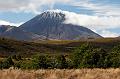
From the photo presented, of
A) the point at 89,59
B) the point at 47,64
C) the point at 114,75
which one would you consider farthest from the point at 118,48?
the point at 114,75

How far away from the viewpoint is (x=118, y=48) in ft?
262

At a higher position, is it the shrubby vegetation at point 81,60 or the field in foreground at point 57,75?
the field in foreground at point 57,75

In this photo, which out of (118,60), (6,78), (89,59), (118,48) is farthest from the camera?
(118,48)

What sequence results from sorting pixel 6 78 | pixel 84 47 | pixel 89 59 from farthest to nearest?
pixel 84 47, pixel 89 59, pixel 6 78

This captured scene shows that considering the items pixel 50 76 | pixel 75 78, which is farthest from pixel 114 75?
pixel 50 76

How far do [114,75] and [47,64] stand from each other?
44536 mm

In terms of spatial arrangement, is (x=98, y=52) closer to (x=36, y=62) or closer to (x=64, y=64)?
(x=64, y=64)

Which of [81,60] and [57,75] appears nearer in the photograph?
[57,75]

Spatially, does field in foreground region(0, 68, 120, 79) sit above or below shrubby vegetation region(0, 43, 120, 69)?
above

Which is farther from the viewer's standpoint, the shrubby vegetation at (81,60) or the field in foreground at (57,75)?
the shrubby vegetation at (81,60)

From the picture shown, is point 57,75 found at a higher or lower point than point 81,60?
higher

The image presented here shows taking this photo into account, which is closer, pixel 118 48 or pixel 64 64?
pixel 64 64

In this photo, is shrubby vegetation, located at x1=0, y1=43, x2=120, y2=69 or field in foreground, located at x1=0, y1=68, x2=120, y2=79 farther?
shrubby vegetation, located at x1=0, y1=43, x2=120, y2=69

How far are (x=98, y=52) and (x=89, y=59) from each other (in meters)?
4.74
